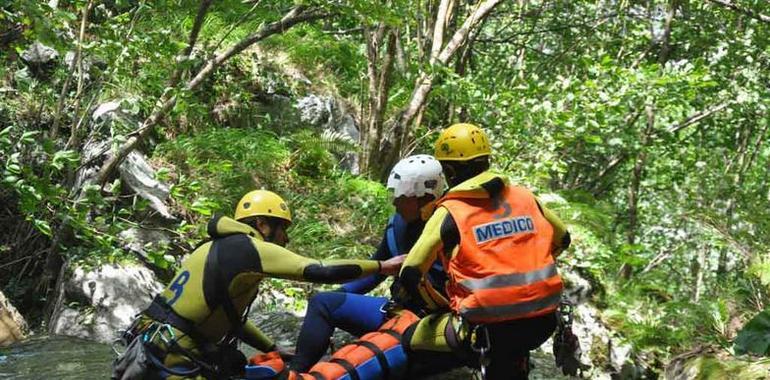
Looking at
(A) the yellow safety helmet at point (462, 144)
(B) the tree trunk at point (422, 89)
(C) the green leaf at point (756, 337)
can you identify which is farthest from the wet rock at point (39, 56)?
(C) the green leaf at point (756, 337)

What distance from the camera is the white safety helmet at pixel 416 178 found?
5.05 meters

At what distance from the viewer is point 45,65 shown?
1002 centimetres

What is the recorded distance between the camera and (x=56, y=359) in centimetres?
666

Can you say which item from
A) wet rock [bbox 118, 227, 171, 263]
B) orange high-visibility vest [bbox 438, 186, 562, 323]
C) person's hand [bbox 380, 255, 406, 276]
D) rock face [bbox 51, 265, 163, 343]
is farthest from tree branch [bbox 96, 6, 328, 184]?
orange high-visibility vest [bbox 438, 186, 562, 323]

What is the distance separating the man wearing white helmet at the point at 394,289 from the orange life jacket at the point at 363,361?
0.98ft

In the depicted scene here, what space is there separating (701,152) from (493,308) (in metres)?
15.3

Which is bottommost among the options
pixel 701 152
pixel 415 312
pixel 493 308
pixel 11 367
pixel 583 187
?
pixel 583 187

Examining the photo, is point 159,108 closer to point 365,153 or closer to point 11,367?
point 11,367

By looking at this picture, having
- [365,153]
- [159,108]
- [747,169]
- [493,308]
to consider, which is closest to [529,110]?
[365,153]

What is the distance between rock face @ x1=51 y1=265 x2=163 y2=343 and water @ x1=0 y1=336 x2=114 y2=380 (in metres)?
0.18

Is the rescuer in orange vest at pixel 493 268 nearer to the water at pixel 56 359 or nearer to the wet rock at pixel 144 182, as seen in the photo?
the water at pixel 56 359

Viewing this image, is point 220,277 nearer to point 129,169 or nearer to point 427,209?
point 427,209

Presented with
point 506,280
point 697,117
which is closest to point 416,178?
point 506,280

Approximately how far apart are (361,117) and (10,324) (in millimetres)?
6454
